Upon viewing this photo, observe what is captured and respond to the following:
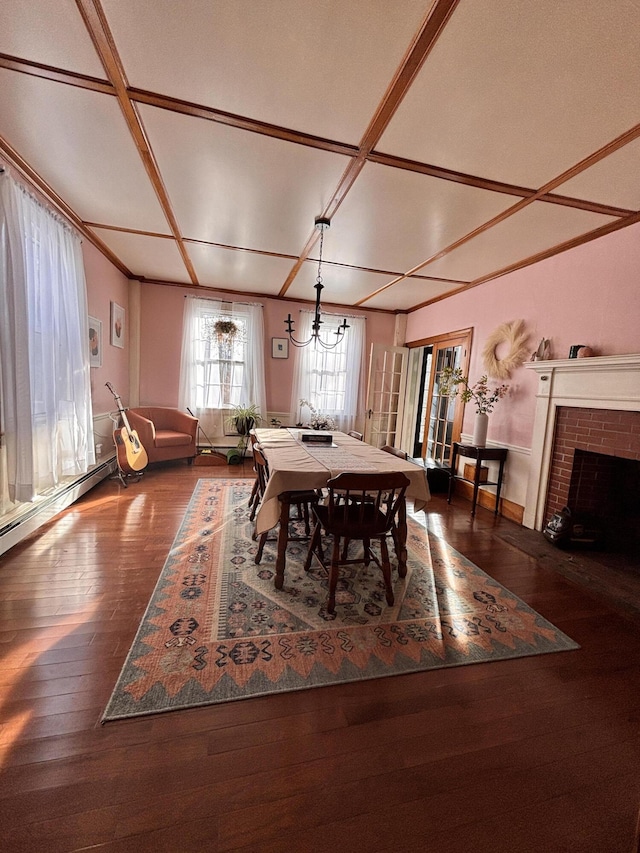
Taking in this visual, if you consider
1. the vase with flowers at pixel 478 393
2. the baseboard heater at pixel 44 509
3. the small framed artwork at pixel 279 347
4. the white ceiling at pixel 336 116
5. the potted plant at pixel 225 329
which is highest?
the white ceiling at pixel 336 116

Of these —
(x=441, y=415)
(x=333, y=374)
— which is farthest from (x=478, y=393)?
(x=333, y=374)

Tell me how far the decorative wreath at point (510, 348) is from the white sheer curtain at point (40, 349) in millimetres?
→ 4376

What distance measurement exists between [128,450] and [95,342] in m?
1.30

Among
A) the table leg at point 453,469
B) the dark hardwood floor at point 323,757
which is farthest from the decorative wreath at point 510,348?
the dark hardwood floor at point 323,757

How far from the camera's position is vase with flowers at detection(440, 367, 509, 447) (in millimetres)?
3994

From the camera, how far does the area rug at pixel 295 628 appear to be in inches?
59.6

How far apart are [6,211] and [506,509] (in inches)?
196

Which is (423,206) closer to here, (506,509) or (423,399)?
(506,509)

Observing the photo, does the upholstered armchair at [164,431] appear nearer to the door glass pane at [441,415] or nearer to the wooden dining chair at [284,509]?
the wooden dining chair at [284,509]

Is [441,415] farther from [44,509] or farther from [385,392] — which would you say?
[44,509]

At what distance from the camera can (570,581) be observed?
2514mm

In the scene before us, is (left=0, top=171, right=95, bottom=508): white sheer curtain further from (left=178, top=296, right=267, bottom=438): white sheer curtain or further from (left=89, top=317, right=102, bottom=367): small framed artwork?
(left=178, top=296, right=267, bottom=438): white sheer curtain

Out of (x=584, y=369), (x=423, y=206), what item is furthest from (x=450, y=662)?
(x=423, y=206)

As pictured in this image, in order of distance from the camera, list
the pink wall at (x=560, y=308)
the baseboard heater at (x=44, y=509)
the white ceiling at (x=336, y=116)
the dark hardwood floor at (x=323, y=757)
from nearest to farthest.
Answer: the dark hardwood floor at (x=323, y=757) → the white ceiling at (x=336, y=116) → the baseboard heater at (x=44, y=509) → the pink wall at (x=560, y=308)
